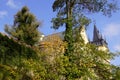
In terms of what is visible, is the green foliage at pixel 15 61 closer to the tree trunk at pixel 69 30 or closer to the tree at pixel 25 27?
the tree trunk at pixel 69 30

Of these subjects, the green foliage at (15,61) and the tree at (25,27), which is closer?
the green foliage at (15,61)

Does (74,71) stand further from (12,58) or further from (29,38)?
(29,38)

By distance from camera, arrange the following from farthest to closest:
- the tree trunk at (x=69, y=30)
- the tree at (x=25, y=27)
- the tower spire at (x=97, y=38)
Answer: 1. the tower spire at (x=97, y=38)
2. the tree at (x=25, y=27)
3. the tree trunk at (x=69, y=30)

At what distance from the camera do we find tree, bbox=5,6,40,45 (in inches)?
1335

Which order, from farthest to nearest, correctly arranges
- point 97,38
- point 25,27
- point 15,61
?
point 97,38
point 25,27
point 15,61

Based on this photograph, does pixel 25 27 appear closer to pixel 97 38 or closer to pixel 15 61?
pixel 15 61

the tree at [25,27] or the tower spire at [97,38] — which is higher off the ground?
the tower spire at [97,38]

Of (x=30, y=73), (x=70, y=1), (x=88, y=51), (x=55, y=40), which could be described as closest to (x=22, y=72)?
(x=30, y=73)

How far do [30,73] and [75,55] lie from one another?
2.46 m

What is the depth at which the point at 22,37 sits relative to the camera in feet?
110

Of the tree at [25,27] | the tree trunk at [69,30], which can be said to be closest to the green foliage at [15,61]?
the tree trunk at [69,30]

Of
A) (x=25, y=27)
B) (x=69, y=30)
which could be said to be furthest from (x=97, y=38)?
(x=69, y=30)

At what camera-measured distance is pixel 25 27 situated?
117 ft

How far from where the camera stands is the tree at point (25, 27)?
33906mm
